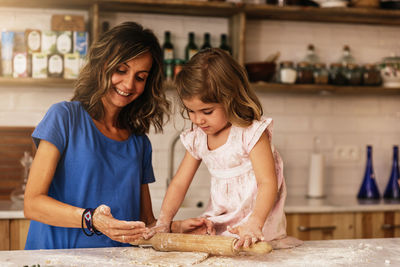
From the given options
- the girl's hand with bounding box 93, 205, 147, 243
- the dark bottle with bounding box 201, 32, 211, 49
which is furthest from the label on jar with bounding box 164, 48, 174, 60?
the girl's hand with bounding box 93, 205, 147, 243

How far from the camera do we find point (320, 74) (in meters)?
3.01

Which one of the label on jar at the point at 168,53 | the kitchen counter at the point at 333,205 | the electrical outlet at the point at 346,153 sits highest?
the label on jar at the point at 168,53

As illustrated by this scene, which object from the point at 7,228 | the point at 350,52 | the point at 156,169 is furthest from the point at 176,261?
the point at 350,52

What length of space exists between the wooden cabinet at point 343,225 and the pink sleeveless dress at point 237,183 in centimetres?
106

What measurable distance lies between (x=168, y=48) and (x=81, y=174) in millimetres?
1481

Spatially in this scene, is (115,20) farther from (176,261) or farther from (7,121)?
(176,261)

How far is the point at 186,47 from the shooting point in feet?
9.69

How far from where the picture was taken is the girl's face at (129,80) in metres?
1.60

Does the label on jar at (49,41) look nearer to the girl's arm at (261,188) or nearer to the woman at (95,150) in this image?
the woman at (95,150)

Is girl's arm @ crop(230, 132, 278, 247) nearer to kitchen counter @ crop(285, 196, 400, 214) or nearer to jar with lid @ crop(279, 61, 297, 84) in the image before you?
kitchen counter @ crop(285, 196, 400, 214)

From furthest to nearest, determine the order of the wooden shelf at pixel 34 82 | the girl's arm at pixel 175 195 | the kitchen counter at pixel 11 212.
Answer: the wooden shelf at pixel 34 82
the kitchen counter at pixel 11 212
the girl's arm at pixel 175 195

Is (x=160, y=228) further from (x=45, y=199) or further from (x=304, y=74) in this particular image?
(x=304, y=74)

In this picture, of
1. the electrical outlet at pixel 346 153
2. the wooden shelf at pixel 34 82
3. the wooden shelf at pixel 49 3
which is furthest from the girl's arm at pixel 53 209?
the electrical outlet at pixel 346 153

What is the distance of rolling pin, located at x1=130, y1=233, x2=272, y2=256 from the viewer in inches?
50.5
